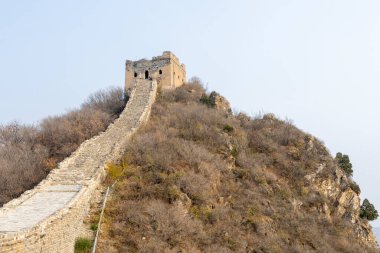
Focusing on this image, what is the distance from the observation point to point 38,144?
19.2 metres

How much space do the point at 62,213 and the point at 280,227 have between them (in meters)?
9.41

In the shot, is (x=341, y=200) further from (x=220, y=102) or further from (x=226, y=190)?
(x=220, y=102)

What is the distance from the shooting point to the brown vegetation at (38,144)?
15.6m

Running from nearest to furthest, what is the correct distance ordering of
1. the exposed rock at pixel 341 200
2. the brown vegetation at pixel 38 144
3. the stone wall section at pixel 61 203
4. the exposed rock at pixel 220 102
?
1. the stone wall section at pixel 61 203
2. the brown vegetation at pixel 38 144
3. the exposed rock at pixel 341 200
4. the exposed rock at pixel 220 102

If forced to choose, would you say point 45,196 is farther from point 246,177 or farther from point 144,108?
point 144,108

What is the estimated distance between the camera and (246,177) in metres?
19.5

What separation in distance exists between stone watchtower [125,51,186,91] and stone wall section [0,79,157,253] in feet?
32.7

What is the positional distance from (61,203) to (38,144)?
7.83 metres

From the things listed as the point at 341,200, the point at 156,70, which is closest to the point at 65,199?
the point at 341,200

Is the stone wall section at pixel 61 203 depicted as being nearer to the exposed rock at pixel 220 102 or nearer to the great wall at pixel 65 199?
the great wall at pixel 65 199

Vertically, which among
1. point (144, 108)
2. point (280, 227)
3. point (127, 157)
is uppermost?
point (144, 108)

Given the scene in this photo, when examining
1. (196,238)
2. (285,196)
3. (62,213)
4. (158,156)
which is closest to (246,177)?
(285,196)

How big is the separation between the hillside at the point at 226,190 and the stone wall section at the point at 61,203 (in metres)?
0.79

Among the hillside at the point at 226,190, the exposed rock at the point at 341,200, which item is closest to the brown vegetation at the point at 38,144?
the hillside at the point at 226,190
